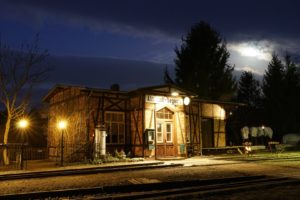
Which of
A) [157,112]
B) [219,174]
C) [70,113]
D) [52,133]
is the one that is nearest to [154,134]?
[157,112]

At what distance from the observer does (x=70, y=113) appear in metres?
20.5

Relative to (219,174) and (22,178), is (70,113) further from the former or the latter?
(219,174)

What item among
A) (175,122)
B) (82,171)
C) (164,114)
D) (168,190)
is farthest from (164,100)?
(168,190)

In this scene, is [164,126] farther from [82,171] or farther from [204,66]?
[204,66]

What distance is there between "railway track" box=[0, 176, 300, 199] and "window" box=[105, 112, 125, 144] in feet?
32.4

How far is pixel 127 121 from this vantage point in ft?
66.2

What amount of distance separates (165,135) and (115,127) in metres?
3.23

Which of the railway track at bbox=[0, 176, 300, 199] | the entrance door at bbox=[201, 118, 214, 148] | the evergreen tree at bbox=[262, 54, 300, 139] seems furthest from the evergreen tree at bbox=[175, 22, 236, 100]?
the railway track at bbox=[0, 176, 300, 199]

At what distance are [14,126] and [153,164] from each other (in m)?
15.0

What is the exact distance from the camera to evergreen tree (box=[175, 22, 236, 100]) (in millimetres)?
38094

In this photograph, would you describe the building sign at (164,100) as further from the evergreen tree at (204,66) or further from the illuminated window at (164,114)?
the evergreen tree at (204,66)

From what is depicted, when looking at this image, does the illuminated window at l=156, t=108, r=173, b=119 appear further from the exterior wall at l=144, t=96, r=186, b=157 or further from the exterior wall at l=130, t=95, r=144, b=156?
the exterior wall at l=130, t=95, r=144, b=156

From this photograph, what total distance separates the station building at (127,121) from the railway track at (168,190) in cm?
840

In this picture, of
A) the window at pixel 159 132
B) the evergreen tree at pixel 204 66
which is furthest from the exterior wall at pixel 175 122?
the evergreen tree at pixel 204 66
